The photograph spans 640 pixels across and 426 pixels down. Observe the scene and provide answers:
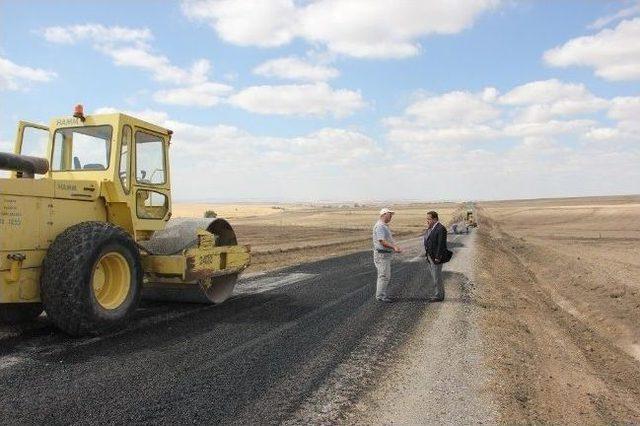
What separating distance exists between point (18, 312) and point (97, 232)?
1.76 metres

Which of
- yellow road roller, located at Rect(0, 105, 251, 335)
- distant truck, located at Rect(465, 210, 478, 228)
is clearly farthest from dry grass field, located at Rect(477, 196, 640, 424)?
distant truck, located at Rect(465, 210, 478, 228)

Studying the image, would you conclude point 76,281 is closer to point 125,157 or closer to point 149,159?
point 125,157

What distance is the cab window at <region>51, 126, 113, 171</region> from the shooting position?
7.50m

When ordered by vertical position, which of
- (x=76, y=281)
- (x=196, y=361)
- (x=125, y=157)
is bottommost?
(x=196, y=361)

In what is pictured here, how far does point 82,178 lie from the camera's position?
24.5 ft

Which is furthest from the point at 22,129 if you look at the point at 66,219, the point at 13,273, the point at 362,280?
the point at 362,280

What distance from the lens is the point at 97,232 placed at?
20.8 ft

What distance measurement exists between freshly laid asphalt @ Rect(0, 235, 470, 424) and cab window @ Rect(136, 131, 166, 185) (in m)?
2.12

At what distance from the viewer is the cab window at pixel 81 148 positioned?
750 cm

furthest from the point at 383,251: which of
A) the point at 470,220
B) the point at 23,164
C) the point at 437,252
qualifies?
the point at 470,220

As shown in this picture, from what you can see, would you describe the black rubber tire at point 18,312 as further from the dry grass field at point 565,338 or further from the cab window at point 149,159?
the dry grass field at point 565,338

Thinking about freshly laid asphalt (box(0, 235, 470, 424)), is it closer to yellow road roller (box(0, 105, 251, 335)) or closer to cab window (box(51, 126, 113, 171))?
yellow road roller (box(0, 105, 251, 335))

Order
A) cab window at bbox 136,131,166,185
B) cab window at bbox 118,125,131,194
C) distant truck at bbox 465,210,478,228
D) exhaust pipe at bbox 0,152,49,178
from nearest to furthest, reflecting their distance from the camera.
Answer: exhaust pipe at bbox 0,152,49,178 < cab window at bbox 118,125,131,194 < cab window at bbox 136,131,166,185 < distant truck at bbox 465,210,478,228

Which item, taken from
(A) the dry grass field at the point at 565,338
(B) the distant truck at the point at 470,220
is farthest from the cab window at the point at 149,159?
(B) the distant truck at the point at 470,220
